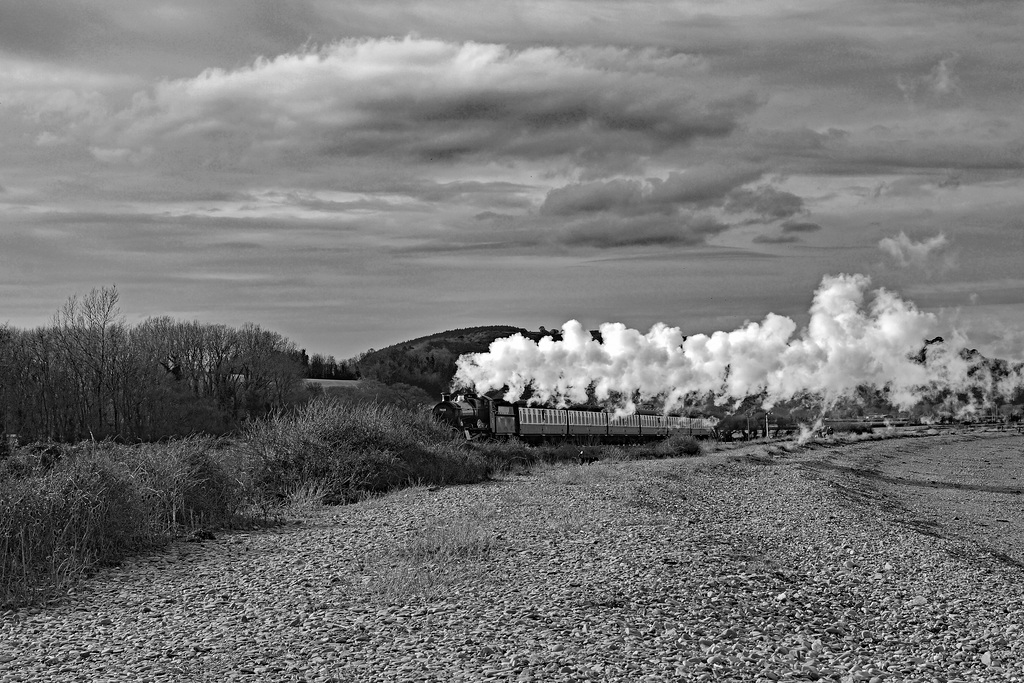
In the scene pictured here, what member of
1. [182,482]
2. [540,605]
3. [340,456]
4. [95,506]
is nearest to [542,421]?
[340,456]

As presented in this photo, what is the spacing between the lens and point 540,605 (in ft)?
37.7

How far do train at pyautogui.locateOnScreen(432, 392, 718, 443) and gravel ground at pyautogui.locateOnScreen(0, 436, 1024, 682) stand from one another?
73.8 ft

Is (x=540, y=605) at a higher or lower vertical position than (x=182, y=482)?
lower

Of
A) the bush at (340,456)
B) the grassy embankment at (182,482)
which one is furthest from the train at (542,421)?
the grassy embankment at (182,482)

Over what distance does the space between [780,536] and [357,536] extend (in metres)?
7.20

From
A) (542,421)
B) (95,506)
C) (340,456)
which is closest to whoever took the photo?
(95,506)

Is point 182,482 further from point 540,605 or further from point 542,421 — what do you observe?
point 542,421

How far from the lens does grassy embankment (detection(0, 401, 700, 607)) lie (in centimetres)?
1413

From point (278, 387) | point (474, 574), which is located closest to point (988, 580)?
point (474, 574)

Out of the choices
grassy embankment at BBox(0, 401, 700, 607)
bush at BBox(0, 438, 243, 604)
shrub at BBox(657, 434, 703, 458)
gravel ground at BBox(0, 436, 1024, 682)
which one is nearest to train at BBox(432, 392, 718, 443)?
shrub at BBox(657, 434, 703, 458)

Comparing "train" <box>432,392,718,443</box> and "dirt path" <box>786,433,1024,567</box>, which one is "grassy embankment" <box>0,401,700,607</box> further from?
"dirt path" <box>786,433,1024,567</box>

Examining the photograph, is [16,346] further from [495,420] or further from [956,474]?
[956,474]

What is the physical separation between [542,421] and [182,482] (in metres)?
31.3

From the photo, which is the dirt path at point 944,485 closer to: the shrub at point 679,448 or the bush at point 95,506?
the shrub at point 679,448
